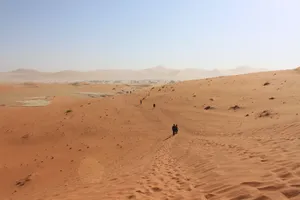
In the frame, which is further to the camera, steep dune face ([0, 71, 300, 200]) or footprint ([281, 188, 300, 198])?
steep dune face ([0, 71, 300, 200])

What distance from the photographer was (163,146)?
1509cm

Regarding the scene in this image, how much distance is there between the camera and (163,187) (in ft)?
25.3

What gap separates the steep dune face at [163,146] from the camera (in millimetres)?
7129

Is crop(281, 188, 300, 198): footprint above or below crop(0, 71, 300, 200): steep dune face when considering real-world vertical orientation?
A: above

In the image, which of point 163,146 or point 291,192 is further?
Result: point 163,146

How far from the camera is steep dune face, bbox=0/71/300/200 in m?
7.13

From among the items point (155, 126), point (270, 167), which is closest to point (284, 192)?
point (270, 167)

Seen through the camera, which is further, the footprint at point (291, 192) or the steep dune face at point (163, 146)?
the steep dune face at point (163, 146)

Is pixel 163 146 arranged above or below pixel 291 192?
below

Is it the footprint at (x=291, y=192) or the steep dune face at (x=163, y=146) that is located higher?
the footprint at (x=291, y=192)

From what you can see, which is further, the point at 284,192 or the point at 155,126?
the point at 155,126

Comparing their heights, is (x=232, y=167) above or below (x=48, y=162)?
above

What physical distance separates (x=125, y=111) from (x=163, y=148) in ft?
35.8

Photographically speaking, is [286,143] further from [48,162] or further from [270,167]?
[48,162]
